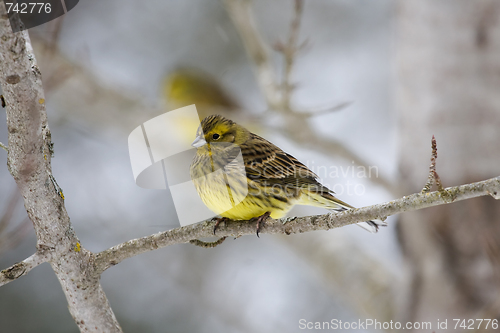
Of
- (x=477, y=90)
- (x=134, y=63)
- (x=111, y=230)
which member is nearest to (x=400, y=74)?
(x=477, y=90)

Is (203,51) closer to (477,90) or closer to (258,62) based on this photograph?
(258,62)

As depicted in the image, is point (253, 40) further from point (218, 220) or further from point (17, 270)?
point (17, 270)

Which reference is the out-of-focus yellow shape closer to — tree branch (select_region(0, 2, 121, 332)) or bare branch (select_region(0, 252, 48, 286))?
tree branch (select_region(0, 2, 121, 332))

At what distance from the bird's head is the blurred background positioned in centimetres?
43

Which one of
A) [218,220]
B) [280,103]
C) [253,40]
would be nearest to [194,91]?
[253,40]

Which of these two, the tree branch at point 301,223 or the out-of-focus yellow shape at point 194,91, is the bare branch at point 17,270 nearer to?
the tree branch at point 301,223

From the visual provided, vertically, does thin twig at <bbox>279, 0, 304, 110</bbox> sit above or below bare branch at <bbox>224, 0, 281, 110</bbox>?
below

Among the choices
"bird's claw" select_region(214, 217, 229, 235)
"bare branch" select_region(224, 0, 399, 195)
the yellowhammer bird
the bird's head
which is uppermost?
"bare branch" select_region(224, 0, 399, 195)

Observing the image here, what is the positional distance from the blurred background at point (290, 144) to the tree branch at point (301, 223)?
11 centimetres

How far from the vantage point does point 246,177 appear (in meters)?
2.18

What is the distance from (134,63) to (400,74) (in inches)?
140

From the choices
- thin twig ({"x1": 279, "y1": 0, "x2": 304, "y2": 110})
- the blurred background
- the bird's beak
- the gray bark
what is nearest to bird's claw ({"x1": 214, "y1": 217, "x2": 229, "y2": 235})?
the blurred background

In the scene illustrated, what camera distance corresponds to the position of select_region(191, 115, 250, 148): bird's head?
6.59 feet

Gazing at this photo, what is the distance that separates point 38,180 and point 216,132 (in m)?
0.82
